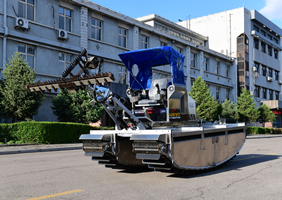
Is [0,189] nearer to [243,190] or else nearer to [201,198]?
[201,198]

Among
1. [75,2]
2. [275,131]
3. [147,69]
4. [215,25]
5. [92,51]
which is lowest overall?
[275,131]

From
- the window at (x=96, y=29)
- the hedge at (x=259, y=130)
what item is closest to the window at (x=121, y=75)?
the window at (x=96, y=29)

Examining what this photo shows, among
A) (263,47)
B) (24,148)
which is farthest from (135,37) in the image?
(263,47)

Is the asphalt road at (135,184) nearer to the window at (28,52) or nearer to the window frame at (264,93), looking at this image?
the window at (28,52)

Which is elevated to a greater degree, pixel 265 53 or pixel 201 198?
pixel 265 53

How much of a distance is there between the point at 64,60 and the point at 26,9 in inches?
177

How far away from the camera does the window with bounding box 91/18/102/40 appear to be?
87.8 ft

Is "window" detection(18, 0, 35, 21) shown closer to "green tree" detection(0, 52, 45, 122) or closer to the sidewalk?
"green tree" detection(0, 52, 45, 122)

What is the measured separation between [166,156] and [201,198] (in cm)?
140

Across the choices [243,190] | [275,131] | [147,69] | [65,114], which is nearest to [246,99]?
[275,131]

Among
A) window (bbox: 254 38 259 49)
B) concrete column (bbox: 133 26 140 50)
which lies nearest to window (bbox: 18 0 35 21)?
concrete column (bbox: 133 26 140 50)

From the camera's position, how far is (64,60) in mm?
24141

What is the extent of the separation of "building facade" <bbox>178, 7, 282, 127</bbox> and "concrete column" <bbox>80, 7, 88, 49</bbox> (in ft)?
100

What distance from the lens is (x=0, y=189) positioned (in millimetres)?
6164
